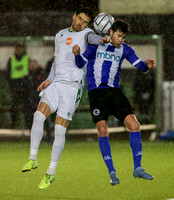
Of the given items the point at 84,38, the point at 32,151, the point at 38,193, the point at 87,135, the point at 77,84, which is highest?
the point at 84,38

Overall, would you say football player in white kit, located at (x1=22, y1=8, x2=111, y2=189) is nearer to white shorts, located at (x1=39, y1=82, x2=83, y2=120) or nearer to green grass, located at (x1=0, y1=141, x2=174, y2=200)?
white shorts, located at (x1=39, y1=82, x2=83, y2=120)

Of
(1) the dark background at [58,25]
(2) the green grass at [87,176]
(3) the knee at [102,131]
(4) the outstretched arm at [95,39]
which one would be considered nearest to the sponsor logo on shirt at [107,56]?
(4) the outstretched arm at [95,39]

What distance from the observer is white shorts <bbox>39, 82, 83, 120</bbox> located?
6.28 m

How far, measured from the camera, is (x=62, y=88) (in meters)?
6.33

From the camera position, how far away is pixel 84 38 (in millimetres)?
6312

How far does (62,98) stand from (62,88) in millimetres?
112

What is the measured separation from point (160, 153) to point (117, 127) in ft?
12.4

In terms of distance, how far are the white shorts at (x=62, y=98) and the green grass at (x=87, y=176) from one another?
2.83 ft

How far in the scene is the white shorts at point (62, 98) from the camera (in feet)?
20.6

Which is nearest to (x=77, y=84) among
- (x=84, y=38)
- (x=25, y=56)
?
(x=84, y=38)

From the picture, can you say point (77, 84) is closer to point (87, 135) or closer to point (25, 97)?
point (25, 97)

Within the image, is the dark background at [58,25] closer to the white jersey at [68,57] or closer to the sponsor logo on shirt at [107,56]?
the white jersey at [68,57]

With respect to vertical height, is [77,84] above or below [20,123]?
above

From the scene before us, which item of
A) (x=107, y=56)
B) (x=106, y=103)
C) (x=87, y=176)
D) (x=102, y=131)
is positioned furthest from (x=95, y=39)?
(x=87, y=176)
